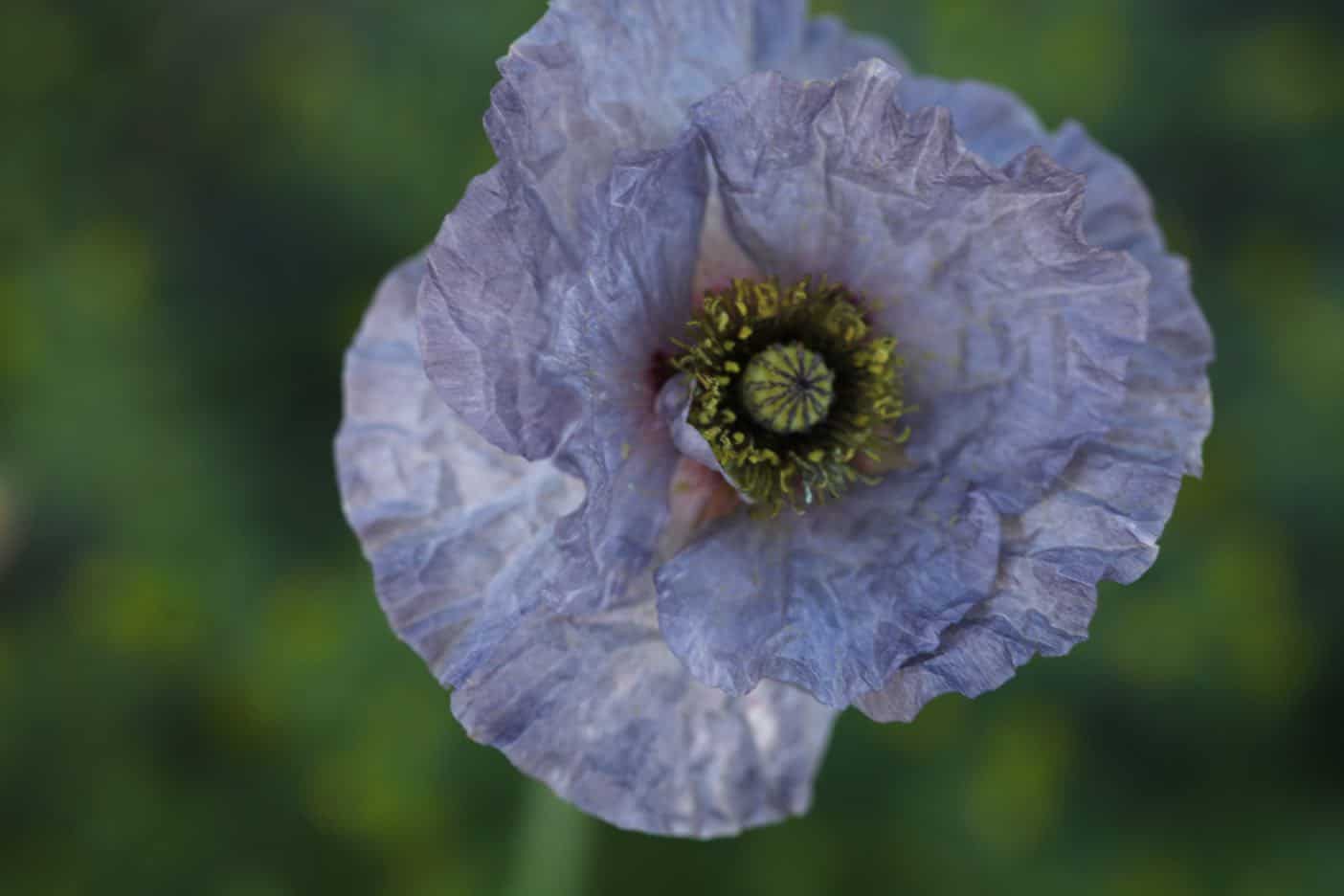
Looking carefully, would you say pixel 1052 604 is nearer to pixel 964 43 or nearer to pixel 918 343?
pixel 918 343

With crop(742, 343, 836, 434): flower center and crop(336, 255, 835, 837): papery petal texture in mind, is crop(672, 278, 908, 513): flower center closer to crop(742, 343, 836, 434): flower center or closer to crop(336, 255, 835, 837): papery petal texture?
crop(742, 343, 836, 434): flower center

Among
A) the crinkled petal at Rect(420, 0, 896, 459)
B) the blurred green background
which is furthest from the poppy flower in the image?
the blurred green background

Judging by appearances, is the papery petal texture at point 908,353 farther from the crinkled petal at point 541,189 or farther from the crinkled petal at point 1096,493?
the crinkled petal at point 541,189

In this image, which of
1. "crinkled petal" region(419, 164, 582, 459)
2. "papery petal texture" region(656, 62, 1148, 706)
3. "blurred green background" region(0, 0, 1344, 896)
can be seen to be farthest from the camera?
"blurred green background" region(0, 0, 1344, 896)

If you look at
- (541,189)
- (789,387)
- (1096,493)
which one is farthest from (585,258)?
(1096,493)

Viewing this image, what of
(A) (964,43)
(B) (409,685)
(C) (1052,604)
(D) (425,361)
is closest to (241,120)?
(B) (409,685)

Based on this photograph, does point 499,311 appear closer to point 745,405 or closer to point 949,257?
point 745,405

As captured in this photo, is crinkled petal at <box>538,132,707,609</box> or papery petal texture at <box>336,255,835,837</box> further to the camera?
papery petal texture at <box>336,255,835,837</box>
